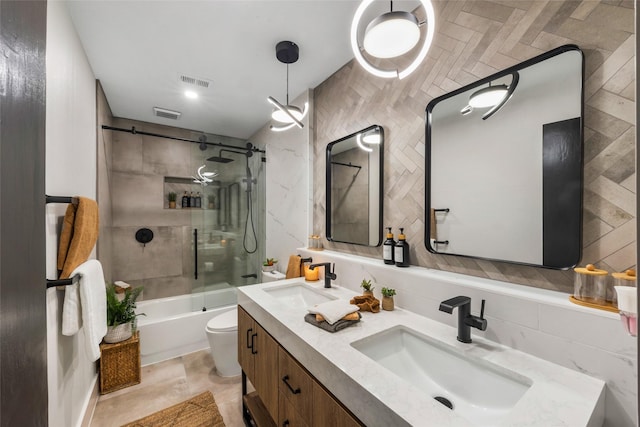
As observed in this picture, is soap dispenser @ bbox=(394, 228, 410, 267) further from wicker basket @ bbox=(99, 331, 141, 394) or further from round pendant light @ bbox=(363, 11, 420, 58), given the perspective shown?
wicker basket @ bbox=(99, 331, 141, 394)

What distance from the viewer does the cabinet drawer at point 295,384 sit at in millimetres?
995

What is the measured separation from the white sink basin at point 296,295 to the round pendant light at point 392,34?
1.41 m

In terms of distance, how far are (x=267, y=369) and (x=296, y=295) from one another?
1.92 ft

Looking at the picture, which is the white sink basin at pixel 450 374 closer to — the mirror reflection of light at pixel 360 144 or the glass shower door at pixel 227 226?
the mirror reflection of light at pixel 360 144

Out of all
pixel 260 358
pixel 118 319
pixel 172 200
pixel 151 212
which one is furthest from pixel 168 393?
pixel 172 200

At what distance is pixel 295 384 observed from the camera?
1.08m

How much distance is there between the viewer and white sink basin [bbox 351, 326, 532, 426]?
2.78 feet

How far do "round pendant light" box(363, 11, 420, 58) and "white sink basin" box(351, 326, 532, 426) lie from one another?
4.05ft

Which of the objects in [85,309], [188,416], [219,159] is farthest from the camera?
[219,159]

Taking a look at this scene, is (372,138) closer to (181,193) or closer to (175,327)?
(175,327)

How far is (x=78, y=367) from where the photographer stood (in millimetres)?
1584

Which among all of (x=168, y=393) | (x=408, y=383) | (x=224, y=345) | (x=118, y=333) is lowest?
(x=168, y=393)

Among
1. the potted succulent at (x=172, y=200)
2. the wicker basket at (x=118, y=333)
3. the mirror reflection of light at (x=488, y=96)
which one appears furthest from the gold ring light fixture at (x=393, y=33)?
the potted succulent at (x=172, y=200)

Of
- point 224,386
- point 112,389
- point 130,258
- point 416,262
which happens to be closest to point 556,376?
point 416,262
